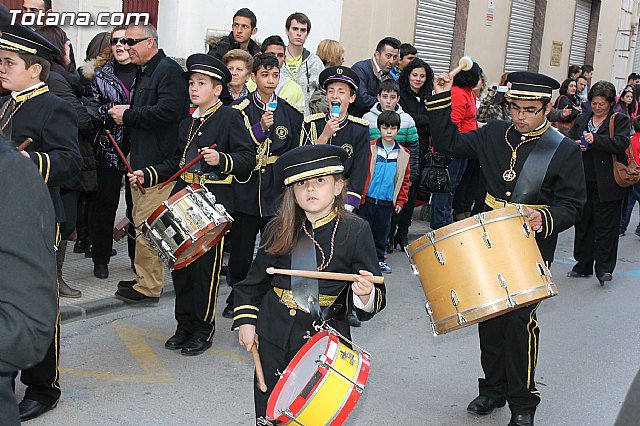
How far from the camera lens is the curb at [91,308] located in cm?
670

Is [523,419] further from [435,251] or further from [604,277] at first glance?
[604,277]

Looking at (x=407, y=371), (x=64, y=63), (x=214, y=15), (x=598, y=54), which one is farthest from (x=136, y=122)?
(x=598, y=54)

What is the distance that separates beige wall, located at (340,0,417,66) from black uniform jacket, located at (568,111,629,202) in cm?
472

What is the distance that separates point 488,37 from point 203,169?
512 inches

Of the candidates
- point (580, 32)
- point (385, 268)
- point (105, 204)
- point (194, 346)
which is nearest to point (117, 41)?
point (105, 204)

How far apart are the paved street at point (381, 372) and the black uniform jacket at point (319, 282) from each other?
1277 millimetres

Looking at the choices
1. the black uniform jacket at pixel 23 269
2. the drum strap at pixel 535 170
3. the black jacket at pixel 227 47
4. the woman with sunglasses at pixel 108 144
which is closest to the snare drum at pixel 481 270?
the drum strap at pixel 535 170

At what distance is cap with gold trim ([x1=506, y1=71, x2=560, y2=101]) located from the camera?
206 inches

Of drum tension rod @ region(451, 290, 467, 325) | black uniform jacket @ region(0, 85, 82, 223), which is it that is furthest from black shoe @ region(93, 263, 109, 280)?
drum tension rod @ region(451, 290, 467, 325)

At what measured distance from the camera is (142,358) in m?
6.11

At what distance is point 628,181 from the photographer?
918 centimetres

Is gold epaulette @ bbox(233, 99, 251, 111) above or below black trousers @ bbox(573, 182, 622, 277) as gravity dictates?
above

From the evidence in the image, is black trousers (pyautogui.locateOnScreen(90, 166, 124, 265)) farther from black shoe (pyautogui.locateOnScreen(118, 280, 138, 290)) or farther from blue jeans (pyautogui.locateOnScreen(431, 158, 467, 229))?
blue jeans (pyautogui.locateOnScreen(431, 158, 467, 229))

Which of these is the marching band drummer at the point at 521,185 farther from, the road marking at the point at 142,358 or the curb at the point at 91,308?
the curb at the point at 91,308
